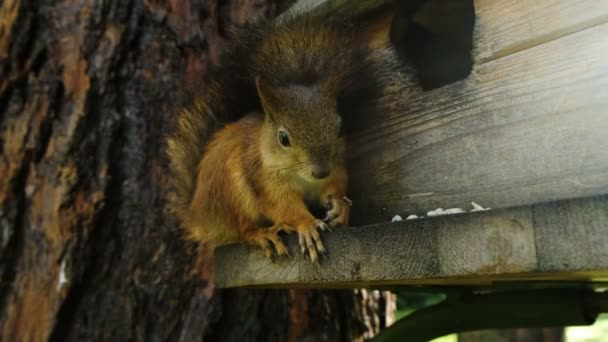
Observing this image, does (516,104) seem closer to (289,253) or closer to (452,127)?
(452,127)

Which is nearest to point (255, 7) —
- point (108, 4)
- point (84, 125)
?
point (108, 4)

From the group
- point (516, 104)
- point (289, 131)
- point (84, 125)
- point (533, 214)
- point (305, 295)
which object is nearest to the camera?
point (533, 214)

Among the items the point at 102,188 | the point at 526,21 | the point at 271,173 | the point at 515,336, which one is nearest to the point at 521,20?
the point at 526,21

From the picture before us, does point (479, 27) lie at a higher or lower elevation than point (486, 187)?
higher

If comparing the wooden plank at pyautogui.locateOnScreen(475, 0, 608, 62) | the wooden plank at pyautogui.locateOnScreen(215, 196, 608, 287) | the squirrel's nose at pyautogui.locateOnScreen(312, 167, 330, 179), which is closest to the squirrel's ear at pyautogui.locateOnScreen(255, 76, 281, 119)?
the squirrel's nose at pyautogui.locateOnScreen(312, 167, 330, 179)

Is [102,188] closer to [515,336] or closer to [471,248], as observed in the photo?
[471,248]

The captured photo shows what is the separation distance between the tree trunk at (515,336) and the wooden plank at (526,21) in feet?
3.73

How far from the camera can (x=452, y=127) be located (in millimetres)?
1200

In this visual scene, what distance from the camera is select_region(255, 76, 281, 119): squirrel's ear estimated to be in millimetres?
1258

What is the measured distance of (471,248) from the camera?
32.9 inches

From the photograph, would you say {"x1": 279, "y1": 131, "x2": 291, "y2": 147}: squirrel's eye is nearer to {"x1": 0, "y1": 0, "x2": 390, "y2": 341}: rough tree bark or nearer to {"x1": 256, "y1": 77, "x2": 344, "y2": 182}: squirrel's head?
{"x1": 256, "y1": 77, "x2": 344, "y2": 182}: squirrel's head

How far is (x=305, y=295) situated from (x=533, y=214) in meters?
1.20

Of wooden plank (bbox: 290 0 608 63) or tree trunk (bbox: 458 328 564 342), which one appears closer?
wooden plank (bbox: 290 0 608 63)

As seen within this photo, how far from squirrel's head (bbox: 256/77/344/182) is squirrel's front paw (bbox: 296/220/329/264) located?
102 mm
